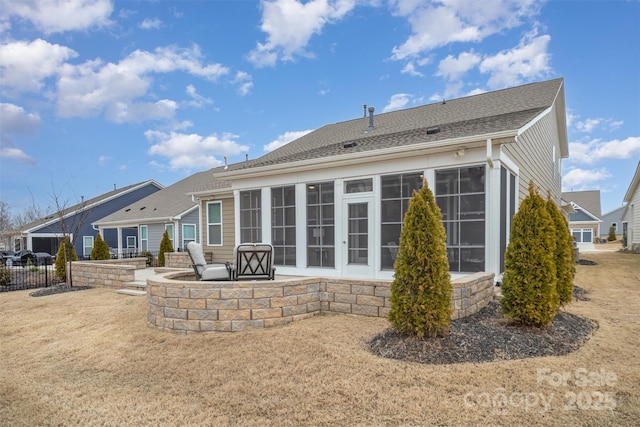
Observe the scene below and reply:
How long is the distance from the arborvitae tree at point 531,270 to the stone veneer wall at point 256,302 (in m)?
0.62

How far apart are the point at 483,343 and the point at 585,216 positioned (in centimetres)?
3315

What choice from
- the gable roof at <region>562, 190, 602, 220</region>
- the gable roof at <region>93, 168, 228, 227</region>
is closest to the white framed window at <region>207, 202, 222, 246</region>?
the gable roof at <region>93, 168, 228, 227</region>

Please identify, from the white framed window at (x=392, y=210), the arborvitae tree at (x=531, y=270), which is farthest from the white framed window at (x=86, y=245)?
the arborvitae tree at (x=531, y=270)

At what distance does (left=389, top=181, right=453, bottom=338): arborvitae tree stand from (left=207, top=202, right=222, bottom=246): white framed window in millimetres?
9356

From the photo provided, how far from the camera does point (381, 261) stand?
299 inches

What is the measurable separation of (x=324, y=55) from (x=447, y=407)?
43.4 feet

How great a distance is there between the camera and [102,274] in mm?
9742

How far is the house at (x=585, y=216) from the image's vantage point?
1093 inches

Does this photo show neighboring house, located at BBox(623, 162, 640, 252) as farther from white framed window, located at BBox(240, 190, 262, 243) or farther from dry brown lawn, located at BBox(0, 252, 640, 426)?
white framed window, located at BBox(240, 190, 262, 243)

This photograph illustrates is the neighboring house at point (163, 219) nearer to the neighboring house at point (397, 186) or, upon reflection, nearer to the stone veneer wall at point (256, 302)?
the neighboring house at point (397, 186)

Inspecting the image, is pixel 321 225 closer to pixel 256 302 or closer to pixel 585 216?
pixel 256 302

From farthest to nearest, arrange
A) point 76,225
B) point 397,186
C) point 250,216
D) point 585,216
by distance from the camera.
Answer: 1. point 585,216
2. point 76,225
3. point 250,216
4. point 397,186

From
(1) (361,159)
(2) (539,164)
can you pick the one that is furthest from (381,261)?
(2) (539,164)

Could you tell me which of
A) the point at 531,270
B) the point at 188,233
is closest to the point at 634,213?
the point at 531,270
